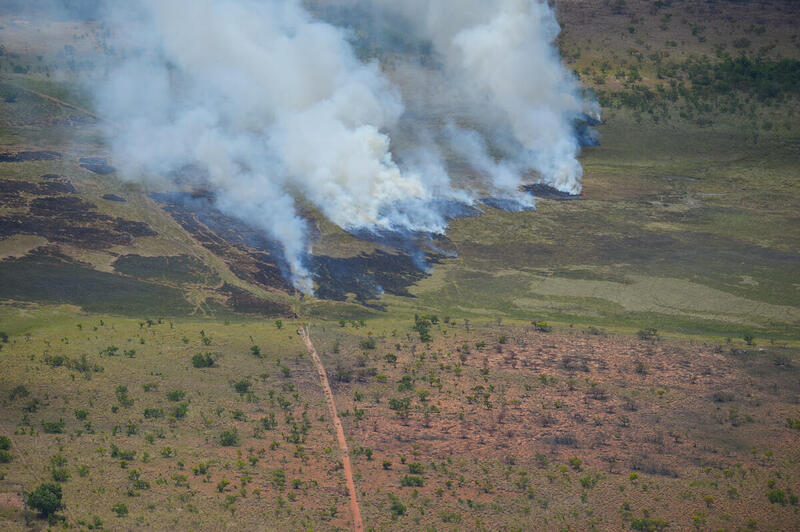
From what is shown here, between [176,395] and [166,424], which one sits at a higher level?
[176,395]

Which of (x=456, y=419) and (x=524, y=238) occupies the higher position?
(x=524, y=238)

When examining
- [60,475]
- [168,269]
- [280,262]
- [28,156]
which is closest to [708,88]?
[280,262]

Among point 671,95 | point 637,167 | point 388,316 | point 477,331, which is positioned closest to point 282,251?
point 388,316

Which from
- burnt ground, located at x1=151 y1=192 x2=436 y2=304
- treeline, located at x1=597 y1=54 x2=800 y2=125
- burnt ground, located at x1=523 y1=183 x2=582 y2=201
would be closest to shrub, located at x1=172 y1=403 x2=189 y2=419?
burnt ground, located at x1=151 y1=192 x2=436 y2=304

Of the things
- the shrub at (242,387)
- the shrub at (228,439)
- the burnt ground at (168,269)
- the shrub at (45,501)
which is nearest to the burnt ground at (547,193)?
the burnt ground at (168,269)

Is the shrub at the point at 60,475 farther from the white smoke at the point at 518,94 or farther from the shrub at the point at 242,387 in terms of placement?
the white smoke at the point at 518,94

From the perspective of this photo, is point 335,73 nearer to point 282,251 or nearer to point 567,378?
point 282,251

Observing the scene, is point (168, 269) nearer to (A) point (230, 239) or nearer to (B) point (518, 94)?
(A) point (230, 239)
